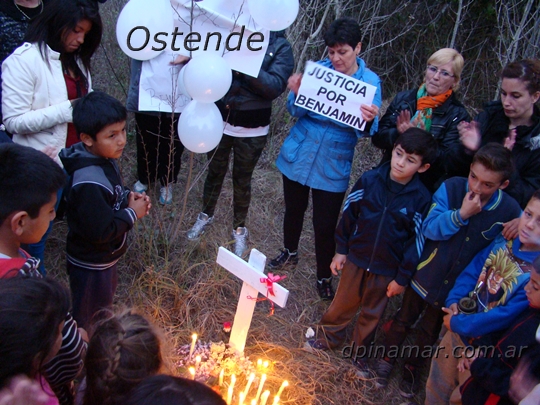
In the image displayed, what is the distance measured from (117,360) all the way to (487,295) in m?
1.62

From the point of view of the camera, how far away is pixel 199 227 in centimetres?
339

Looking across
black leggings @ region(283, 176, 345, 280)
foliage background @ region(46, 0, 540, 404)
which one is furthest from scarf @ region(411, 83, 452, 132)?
foliage background @ region(46, 0, 540, 404)

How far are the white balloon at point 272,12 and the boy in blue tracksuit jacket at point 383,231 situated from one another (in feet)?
3.07

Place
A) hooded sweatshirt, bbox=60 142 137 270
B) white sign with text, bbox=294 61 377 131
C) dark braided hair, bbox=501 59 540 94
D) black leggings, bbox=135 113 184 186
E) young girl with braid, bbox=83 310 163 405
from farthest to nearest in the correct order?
1. black leggings, bbox=135 113 184 186
2. white sign with text, bbox=294 61 377 131
3. dark braided hair, bbox=501 59 540 94
4. hooded sweatshirt, bbox=60 142 137 270
5. young girl with braid, bbox=83 310 163 405

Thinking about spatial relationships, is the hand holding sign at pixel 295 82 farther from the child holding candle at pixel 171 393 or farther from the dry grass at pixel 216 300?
the child holding candle at pixel 171 393

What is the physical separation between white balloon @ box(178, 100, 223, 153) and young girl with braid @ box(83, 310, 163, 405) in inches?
52.4

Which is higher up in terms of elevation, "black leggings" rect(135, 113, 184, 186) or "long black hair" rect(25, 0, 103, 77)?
"long black hair" rect(25, 0, 103, 77)

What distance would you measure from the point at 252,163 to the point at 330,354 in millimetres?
1355

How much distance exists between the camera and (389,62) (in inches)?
253

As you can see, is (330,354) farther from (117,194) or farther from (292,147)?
(117,194)

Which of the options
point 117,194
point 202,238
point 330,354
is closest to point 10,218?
point 117,194

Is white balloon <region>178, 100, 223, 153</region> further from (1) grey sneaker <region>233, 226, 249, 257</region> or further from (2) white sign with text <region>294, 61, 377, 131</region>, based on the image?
(1) grey sneaker <region>233, 226, 249, 257</region>

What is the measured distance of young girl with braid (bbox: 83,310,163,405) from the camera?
1347mm

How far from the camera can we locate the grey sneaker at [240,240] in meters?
3.35
